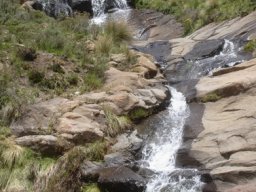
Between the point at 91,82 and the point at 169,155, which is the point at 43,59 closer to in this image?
the point at 91,82

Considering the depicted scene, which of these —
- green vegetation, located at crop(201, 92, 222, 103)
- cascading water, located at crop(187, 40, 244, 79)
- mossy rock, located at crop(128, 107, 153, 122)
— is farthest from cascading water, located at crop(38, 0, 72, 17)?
green vegetation, located at crop(201, 92, 222, 103)

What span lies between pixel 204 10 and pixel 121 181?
473 inches

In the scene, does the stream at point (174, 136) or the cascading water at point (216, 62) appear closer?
the stream at point (174, 136)

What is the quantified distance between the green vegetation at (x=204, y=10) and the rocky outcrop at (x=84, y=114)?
21.9 ft

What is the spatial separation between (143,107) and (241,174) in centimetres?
344

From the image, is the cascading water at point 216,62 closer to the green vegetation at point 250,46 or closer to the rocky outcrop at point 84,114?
the green vegetation at point 250,46

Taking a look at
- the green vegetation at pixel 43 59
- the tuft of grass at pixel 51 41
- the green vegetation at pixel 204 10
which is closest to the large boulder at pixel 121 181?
the green vegetation at pixel 43 59

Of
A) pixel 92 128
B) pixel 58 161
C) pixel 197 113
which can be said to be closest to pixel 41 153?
pixel 58 161

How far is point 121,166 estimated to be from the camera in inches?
320

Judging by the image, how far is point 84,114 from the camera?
955 centimetres

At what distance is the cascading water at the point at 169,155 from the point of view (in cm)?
769

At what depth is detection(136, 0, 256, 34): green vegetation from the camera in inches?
667

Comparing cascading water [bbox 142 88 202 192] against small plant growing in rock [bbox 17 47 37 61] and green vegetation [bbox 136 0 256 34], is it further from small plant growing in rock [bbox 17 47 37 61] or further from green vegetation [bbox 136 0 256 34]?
green vegetation [bbox 136 0 256 34]

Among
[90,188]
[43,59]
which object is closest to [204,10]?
[43,59]
